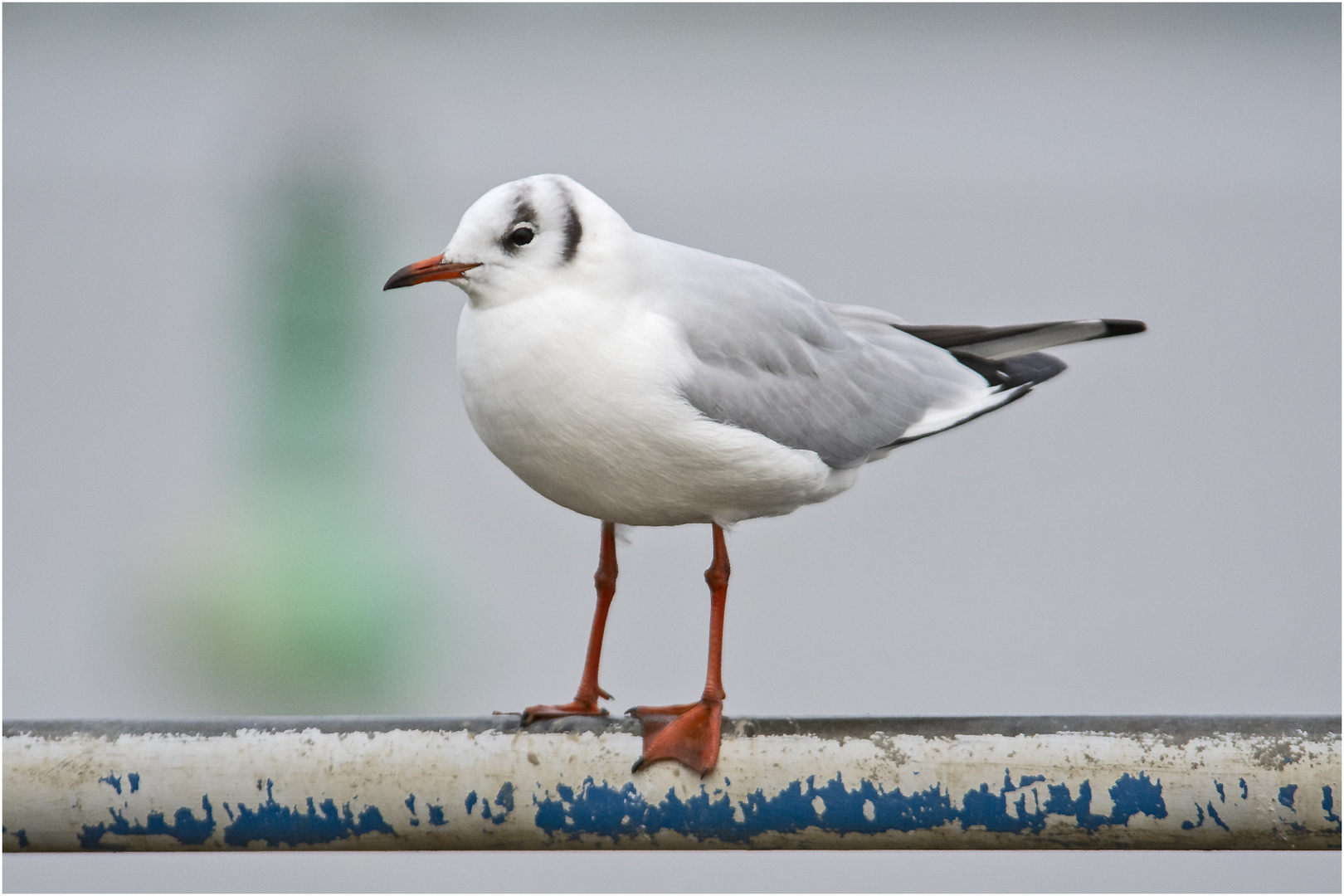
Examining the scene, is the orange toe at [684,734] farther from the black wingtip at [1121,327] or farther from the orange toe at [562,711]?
the black wingtip at [1121,327]

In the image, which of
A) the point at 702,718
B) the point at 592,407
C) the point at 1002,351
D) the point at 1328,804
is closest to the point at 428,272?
the point at 592,407

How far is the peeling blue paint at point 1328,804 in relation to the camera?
5.22 ft

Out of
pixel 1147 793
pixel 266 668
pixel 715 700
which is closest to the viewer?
pixel 1147 793

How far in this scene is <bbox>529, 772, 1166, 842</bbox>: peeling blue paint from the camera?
163cm

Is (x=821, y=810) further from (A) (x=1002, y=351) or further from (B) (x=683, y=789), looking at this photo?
(A) (x=1002, y=351)

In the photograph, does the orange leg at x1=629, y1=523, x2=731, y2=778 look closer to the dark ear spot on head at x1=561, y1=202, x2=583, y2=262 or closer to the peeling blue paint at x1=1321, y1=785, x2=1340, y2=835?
the dark ear spot on head at x1=561, y1=202, x2=583, y2=262

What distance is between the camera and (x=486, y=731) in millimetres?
1752

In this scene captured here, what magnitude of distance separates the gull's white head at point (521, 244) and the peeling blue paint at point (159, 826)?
72 cm

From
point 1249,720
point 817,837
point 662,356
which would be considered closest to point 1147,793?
point 1249,720

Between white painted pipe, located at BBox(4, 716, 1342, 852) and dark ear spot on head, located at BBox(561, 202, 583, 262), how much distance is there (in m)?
0.66

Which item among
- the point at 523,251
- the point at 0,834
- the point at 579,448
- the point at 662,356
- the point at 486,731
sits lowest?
the point at 0,834

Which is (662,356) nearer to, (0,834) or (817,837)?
(817,837)

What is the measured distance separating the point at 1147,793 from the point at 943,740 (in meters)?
0.25

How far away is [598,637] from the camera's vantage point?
2.24m
